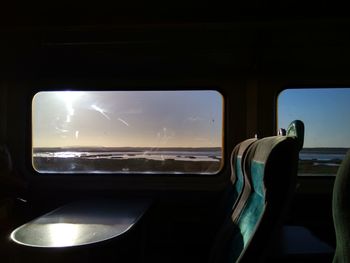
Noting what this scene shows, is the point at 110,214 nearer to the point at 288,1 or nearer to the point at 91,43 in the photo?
the point at 91,43

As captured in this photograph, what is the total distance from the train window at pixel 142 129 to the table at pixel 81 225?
457 mm

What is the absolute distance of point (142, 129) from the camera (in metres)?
2.72

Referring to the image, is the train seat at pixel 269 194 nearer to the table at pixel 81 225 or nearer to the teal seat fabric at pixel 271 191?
the teal seat fabric at pixel 271 191

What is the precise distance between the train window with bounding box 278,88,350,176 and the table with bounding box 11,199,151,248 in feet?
3.68

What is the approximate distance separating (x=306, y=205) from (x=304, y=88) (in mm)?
772

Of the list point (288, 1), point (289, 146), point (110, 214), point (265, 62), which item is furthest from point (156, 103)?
point (289, 146)

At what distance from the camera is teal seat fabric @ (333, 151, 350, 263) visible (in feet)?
2.31

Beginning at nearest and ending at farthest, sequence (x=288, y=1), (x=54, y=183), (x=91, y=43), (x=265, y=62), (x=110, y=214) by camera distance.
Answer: (x=288, y=1)
(x=110, y=214)
(x=91, y=43)
(x=265, y=62)
(x=54, y=183)

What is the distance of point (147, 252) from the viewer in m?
2.54

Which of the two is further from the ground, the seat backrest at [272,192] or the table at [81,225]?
the seat backrest at [272,192]

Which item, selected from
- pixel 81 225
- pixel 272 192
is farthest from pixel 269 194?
pixel 81 225

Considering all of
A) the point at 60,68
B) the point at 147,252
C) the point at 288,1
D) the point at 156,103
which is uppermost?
the point at 288,1

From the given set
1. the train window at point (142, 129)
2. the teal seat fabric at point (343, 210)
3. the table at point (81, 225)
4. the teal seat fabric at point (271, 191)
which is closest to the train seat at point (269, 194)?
the teal seat fabric at point (271, 191)

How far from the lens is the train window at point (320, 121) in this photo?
8.51ft
